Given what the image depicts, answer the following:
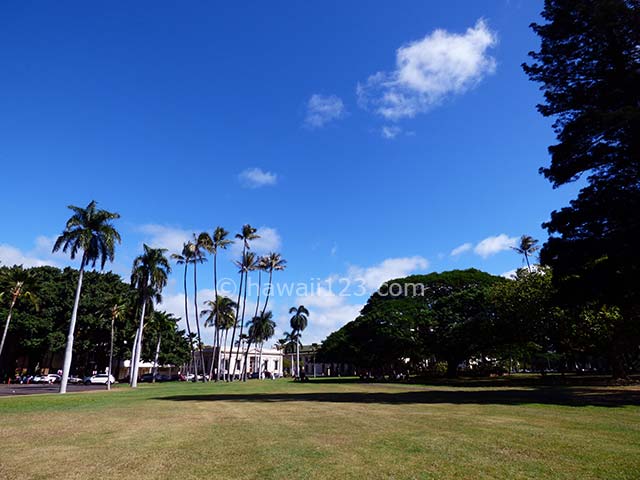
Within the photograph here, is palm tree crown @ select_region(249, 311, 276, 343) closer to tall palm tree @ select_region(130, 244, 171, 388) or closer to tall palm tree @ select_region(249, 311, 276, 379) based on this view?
tall palm tree @ select_region(249, 311, 276, 379)

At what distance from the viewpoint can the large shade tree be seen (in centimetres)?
1906

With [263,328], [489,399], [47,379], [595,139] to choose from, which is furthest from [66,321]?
[595,139]

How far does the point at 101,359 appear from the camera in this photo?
8056 cm

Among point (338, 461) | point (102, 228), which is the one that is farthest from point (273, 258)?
point (338, 461)

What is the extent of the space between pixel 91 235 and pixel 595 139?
127ft

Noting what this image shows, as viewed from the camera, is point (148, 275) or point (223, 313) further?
point (223, 313)

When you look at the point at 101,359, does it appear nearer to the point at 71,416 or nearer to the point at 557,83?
the point at 71,416

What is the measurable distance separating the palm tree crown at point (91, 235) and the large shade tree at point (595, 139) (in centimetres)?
3559

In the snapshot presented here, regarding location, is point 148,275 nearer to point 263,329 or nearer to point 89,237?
point 89,237

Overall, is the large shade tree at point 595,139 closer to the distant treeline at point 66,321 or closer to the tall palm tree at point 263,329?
the distant treeline at point 66,321

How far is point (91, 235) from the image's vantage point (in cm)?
3903

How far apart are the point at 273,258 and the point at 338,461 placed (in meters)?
66.6

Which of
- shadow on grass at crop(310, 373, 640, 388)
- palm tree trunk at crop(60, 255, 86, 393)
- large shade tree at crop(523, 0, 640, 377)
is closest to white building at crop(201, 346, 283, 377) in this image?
shadow on grass at crop(310, 373, 640, 388)

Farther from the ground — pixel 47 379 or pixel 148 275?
pixel 148 275
